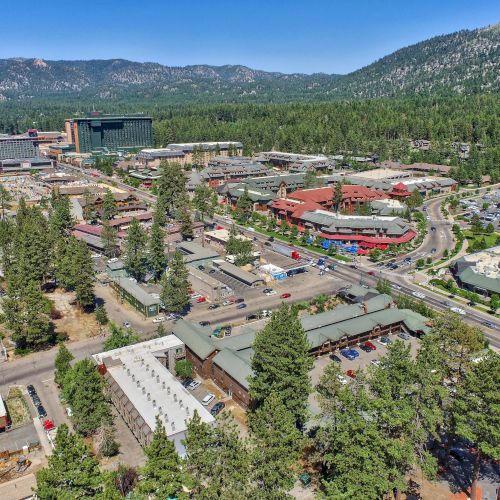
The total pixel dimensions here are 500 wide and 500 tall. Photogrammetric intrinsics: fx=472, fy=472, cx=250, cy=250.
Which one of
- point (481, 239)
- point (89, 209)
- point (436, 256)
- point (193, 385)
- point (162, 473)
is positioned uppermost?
point (162, 473)

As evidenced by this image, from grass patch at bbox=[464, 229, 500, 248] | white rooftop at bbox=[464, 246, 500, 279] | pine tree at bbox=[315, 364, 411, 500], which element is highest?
pine tree at bbox=[315, 364, 411, 500]

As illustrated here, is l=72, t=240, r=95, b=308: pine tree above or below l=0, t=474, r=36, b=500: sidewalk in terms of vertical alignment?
above

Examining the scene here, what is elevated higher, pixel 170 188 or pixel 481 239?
pixel 170 188

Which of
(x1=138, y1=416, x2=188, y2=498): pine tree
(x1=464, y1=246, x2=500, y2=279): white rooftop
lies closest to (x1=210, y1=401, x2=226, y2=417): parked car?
(x1=138, y1=416, x2=188, y2=498): pine tree

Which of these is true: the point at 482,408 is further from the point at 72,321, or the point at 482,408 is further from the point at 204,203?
the point at 204,203

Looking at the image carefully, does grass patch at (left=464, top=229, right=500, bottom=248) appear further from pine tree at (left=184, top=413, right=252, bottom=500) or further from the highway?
pine tree at (left=184, top=413, right=252, bottom=500)

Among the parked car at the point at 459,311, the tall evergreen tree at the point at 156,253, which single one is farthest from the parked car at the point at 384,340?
the tall evergreen tree at the point at 156,253

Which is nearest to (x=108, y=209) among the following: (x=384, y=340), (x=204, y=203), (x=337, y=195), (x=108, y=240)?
(x=108, y=240)
